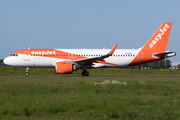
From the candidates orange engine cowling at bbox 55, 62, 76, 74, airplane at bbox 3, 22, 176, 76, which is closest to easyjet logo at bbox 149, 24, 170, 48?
airplane at bbox 3, 22, 176, 76

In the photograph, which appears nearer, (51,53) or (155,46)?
(51,53)

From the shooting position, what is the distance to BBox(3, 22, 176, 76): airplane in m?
29.7

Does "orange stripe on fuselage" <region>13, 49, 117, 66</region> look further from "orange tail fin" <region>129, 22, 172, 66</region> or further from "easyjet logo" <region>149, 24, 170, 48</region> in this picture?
"easyjet logo" <region>149, 24, 170, 48</region>

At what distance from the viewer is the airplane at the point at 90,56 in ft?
97.4

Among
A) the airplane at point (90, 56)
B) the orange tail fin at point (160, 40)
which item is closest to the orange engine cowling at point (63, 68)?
the airplane at point (90, 56)

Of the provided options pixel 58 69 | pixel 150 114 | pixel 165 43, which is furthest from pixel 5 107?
pixel 165 43

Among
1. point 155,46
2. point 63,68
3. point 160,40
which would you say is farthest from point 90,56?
point 160,40

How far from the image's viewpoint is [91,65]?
98.9 feet

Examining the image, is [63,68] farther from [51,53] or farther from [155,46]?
[155,46]

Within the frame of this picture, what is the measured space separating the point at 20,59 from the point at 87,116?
23853mm

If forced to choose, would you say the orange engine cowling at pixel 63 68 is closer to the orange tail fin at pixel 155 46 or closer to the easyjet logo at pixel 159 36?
the orange tail fin at pixel 155 46

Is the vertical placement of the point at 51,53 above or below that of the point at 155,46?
below

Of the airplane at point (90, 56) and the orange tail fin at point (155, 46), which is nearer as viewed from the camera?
the airplane at point (90, 56)

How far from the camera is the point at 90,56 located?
30.7 meters
